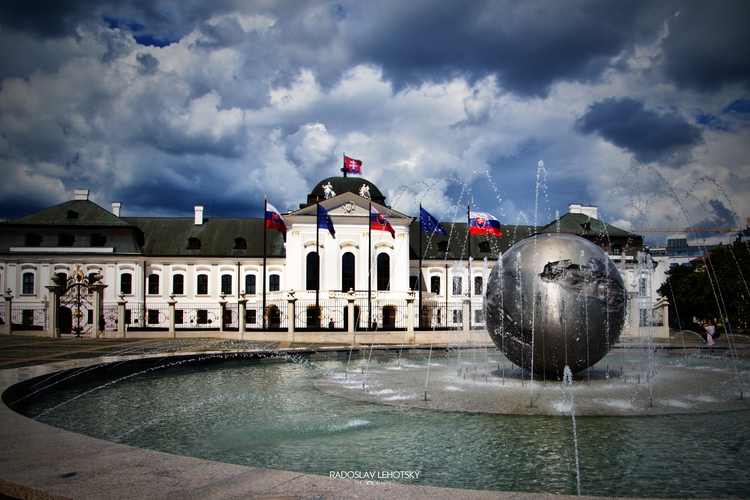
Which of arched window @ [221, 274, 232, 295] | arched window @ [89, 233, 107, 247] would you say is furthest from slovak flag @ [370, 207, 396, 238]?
arched window @ [89, 233, 107, 247]

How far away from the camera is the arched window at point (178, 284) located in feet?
164

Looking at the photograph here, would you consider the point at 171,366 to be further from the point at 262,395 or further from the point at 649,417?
the point at 649,417

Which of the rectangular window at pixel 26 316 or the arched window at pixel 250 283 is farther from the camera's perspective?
the arched window at pixel 250 283

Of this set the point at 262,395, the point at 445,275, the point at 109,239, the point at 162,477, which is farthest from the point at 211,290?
the point at 162,477

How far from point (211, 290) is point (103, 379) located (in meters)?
37.5

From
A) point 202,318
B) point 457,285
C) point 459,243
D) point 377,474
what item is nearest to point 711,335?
point 377,474

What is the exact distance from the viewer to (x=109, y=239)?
161ft

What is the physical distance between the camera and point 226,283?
5053cm

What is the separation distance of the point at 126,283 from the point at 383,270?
21817mm

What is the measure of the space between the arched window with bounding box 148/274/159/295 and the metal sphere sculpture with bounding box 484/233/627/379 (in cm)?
4400

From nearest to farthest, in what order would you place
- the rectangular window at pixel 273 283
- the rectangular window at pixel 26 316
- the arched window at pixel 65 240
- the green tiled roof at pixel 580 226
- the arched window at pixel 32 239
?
the rectangular window at pixel 26 316 → the arched window at pixel 32 239 → the arched window at pixel 65 240 → the rectangular window at pixel 273 283 → the green tiled roof at pixel 580 226

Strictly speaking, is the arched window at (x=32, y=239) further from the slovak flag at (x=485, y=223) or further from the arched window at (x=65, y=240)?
the slovak flag at (x=485, y=223)

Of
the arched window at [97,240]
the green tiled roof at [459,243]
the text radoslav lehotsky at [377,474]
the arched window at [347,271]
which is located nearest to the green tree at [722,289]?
the green tiled roof at [459,243]

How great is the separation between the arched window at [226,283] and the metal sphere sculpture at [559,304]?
138 feet
